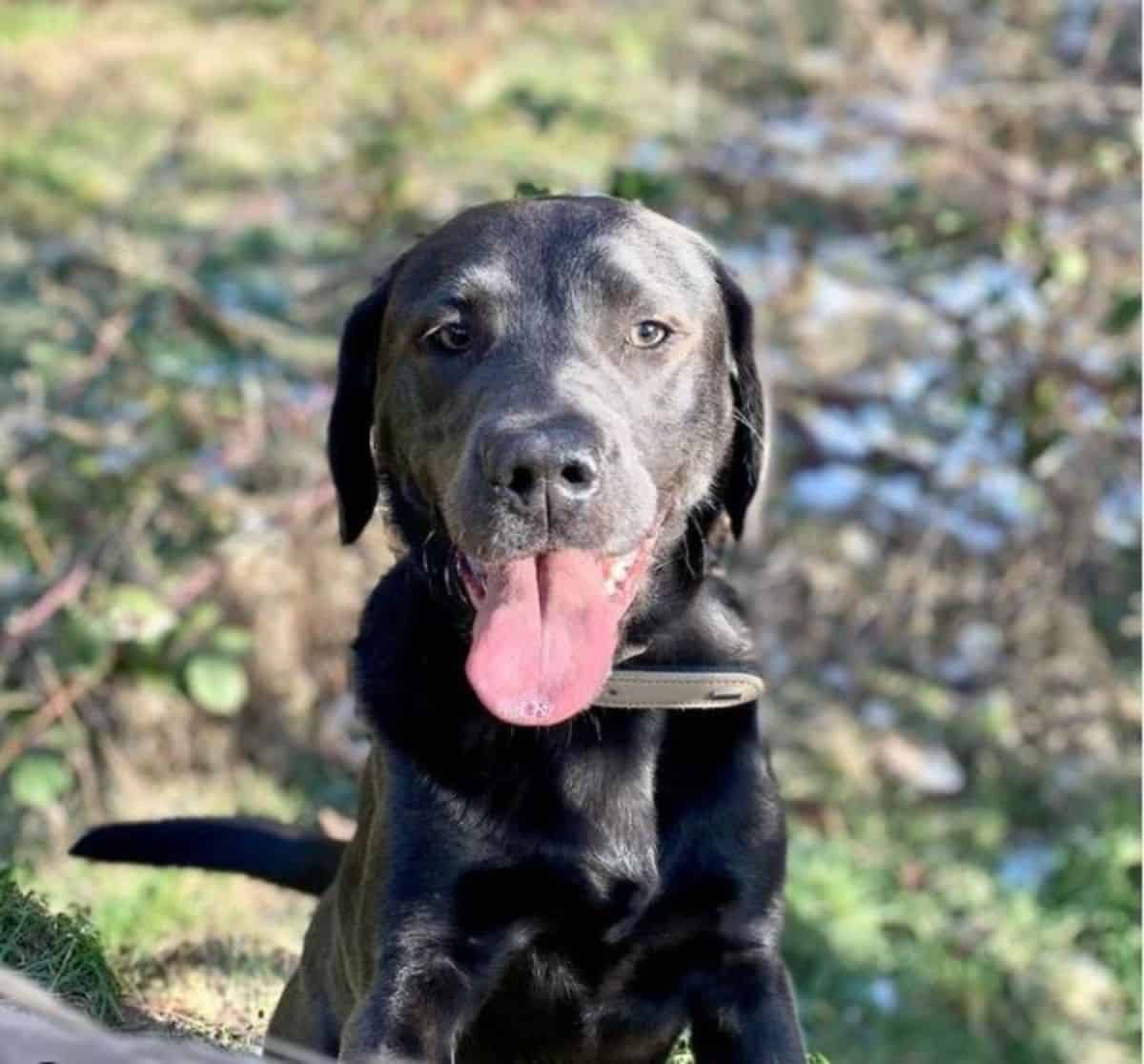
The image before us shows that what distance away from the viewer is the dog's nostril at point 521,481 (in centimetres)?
294

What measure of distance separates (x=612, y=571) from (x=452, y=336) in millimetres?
442

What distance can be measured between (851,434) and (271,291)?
2200 millimetres

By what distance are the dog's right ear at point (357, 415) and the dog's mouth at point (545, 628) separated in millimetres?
451

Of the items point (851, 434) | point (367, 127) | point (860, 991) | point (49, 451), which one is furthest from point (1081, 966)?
point (367, 127)

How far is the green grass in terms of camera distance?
132 inches

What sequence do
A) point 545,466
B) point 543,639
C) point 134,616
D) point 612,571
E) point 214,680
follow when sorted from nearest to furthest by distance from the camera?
1. point 545,466
2. point 543,639
3. point 612,571
4. point 134,616
5. point 214,680

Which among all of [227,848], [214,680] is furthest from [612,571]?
[214,680]

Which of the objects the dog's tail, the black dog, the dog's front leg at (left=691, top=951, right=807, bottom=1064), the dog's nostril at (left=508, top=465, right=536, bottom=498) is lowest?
the dog's tail

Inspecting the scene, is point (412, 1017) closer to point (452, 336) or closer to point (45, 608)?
point (452, 336)

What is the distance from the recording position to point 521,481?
2953 mm

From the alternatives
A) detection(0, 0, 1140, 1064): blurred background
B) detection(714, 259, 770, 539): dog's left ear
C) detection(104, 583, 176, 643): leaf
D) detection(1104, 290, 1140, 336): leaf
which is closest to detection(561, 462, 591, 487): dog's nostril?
detection(714, 259, 770, 539): dog's left ear

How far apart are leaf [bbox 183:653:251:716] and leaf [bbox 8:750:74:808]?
16.0 inches

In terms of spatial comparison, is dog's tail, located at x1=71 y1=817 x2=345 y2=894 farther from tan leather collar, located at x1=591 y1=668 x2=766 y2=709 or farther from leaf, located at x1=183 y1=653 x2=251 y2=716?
leaf, located at x1=183 y1=653 x2=251 y2=716

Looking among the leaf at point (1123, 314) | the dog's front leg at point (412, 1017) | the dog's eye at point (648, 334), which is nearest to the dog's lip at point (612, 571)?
the dog's eye at point (648, 334)
